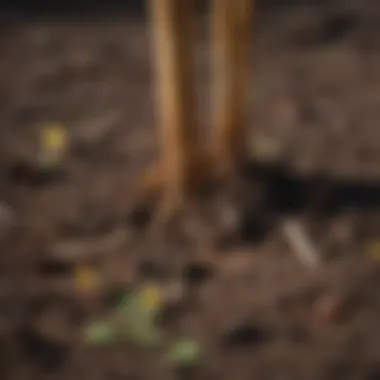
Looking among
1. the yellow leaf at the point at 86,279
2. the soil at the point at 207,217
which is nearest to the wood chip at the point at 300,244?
the soil at the point at 207,217

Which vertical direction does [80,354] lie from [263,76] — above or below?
below

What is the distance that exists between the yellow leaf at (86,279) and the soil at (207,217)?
1 centimetres

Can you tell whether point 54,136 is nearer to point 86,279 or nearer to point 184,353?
point 86,279

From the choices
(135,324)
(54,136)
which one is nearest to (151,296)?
(135,324)

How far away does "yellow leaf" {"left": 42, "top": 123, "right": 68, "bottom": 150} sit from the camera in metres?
1.80

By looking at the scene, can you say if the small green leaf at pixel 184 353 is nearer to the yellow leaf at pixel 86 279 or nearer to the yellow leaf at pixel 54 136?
the yellow leaf at pixel 86 279

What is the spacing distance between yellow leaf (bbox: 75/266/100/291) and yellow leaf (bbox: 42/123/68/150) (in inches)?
14.5

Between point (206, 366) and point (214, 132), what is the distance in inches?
19.4

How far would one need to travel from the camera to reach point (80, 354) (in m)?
1.37

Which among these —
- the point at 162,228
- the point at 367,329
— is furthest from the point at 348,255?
the point at 162,228

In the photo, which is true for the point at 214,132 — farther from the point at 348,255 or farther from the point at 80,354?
the point at 80,354

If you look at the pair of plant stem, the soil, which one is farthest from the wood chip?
the pair of plant stem

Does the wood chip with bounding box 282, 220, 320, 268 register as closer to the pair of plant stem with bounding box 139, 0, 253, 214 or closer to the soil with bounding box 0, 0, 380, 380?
the soil with bounding box 0, 0, 380, 380

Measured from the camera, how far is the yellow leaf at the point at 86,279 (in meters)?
1.48
